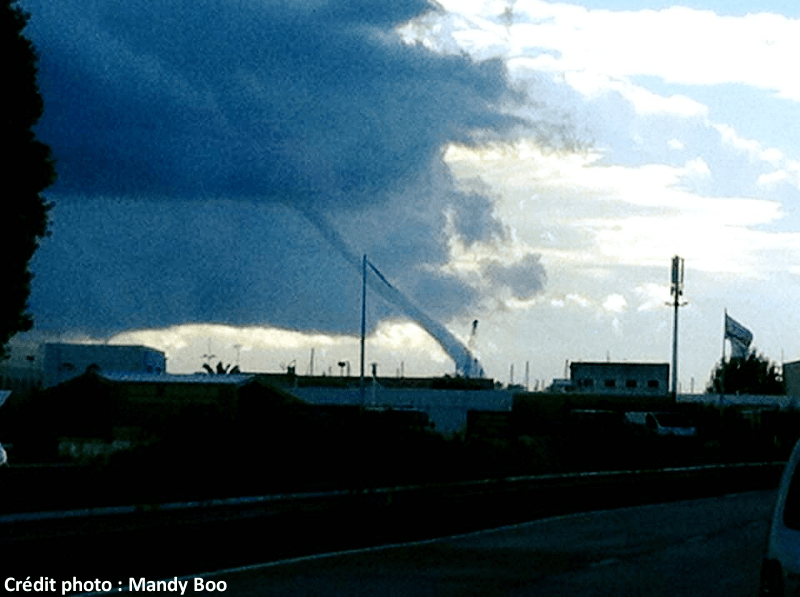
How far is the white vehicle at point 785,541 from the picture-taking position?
37.0ft

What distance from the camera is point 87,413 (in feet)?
276

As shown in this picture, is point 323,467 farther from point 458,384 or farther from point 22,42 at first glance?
point 458,384

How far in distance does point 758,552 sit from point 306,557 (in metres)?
7.55

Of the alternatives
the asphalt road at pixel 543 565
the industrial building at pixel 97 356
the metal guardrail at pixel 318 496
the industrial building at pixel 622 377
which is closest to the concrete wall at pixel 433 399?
the industrial building at pixel 97 356

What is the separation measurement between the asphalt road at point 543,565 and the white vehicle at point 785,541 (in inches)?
317

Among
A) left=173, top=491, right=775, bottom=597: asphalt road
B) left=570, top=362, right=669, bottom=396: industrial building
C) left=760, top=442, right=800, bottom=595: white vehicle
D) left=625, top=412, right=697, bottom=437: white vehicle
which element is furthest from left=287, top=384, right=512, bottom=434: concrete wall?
left=760, top=442, right=800, bottom=595: white vehicle

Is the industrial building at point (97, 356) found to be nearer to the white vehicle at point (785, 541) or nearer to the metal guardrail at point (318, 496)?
the metal guardrail at point (318, 496)

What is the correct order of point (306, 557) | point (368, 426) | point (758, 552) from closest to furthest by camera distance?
point (306, 557) → point (758, 552) → point (368, 426)

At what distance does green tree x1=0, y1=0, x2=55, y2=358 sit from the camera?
36.7 meters

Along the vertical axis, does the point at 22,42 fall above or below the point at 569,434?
above

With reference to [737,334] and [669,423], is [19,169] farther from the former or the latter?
[737,334]

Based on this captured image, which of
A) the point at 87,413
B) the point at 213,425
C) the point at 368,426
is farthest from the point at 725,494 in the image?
the point at 87,413

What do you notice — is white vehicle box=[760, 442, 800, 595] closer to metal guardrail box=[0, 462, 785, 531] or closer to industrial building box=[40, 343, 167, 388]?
metal guardrail box=[0, 462, 785, 531]

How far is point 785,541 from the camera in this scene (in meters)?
11.5
